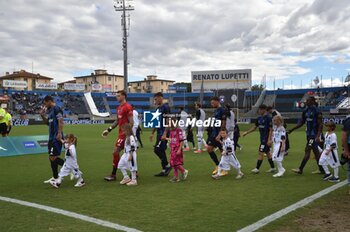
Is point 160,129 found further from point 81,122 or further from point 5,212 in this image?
point 81,122

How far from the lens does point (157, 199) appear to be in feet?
21.7

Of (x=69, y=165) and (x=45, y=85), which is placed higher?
(x=45, y=85)

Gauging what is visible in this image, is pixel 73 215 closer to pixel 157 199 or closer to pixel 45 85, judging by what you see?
pixel 157 199

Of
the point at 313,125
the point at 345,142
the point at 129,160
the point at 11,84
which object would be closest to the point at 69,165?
the point at 129,160

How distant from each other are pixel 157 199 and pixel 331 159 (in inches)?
173

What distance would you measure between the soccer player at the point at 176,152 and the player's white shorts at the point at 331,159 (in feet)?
10.7

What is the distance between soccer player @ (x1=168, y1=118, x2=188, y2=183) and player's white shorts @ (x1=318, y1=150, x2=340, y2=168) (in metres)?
3.27

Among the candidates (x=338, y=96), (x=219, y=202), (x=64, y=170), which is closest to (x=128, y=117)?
(x=64, y=170)

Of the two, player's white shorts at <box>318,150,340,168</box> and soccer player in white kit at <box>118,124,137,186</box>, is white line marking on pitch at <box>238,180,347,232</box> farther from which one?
soccer player in white kit at <box>118,124,137,186</box>

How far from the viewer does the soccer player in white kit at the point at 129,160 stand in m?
8.11

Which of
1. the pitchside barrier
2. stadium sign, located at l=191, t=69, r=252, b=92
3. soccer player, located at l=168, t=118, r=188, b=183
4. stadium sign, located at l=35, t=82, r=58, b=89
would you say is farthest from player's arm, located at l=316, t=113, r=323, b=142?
stadium sign, located at l=35, t=82, r=58, b=89

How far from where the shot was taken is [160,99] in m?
9.14

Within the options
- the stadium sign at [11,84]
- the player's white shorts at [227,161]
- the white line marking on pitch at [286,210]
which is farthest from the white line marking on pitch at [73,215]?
the stadium sign at [11,84]

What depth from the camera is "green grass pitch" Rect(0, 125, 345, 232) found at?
516 cm
